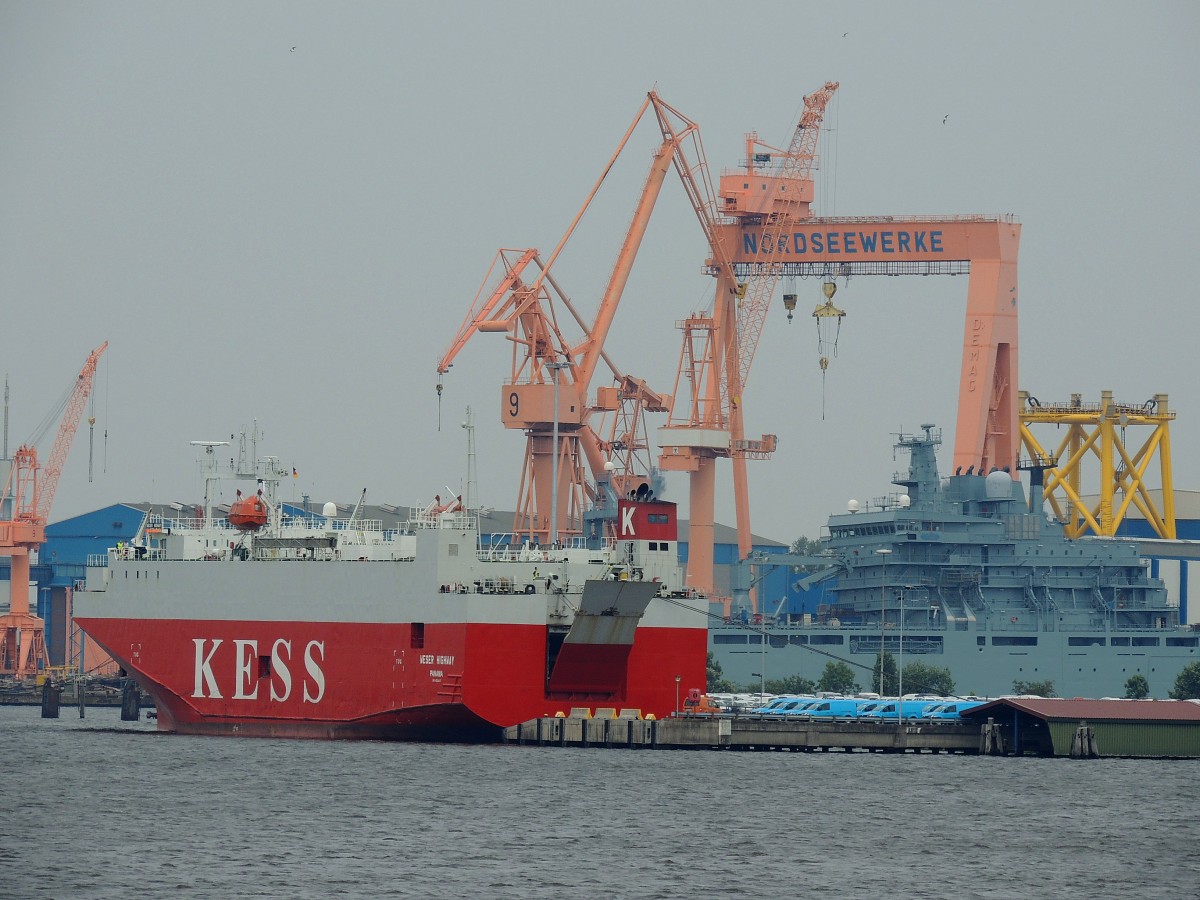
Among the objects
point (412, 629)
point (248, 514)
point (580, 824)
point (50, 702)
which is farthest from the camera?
point (50, 702)

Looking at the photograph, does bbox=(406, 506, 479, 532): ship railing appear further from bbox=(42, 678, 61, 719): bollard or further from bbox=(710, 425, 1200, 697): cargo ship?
bbox=(42, 678, 61, 719): bollard

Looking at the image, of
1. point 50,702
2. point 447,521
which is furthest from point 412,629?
point 50,702

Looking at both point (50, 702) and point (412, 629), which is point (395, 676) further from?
point (50, 702)

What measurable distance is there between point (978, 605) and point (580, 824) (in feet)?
185

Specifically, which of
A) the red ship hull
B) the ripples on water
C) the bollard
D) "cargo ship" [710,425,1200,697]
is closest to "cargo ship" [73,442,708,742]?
the red ship hull

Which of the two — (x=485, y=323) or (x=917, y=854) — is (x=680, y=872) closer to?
(x=917, y=854)

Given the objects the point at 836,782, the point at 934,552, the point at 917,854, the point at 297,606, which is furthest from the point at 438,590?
the point at 934,552

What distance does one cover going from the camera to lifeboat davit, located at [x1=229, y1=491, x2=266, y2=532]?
82.1 m

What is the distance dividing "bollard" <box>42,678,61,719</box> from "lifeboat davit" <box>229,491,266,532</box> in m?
28.7

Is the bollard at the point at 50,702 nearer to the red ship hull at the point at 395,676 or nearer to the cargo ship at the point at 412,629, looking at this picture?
the cargo ship at the point at 412,629

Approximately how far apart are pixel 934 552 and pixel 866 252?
1432 cm

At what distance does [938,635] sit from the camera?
107750 mm

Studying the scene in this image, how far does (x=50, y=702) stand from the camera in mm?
108000

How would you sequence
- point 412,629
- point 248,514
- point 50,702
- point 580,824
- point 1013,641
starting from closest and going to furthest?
point 580,824
point 412,629
point 248,514
point 1013,641
point 50,702
